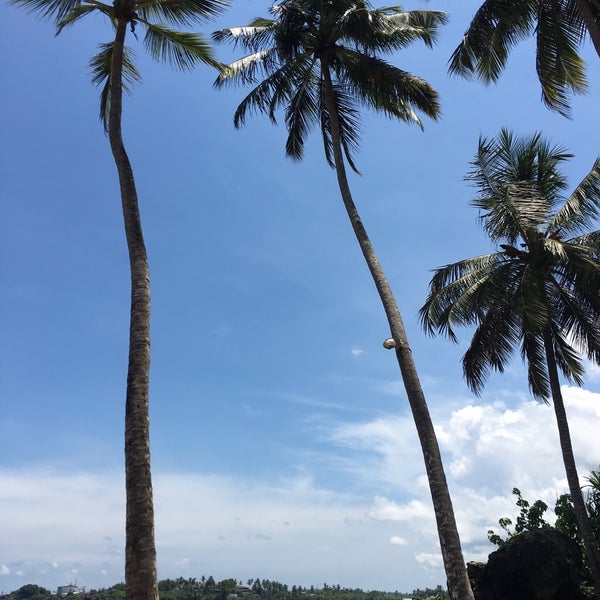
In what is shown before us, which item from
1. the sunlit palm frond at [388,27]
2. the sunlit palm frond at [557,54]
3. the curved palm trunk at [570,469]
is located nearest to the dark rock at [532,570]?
the curved palm trunk at [570,469]

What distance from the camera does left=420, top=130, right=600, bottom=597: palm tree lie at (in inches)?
651

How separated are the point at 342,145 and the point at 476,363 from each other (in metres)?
7.96

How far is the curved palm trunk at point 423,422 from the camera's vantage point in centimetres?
929

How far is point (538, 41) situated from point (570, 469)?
453 inches

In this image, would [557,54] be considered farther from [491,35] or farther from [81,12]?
[81,12]

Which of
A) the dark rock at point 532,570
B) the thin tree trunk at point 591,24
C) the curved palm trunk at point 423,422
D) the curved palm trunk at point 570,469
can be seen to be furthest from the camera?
the dark rock at point 532,570

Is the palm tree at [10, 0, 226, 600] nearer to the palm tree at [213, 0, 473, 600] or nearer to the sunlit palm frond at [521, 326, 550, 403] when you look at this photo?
the palm tree at [213, 0, 473, 600]

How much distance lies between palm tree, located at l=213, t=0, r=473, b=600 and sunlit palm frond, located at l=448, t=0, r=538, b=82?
100 inches

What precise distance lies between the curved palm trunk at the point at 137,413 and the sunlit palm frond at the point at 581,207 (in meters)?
13.3

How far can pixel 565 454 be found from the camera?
1700 centimetres

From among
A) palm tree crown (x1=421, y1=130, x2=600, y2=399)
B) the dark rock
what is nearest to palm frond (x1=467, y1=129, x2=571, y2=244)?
palm tree crown (x1=421, y1=130, x2=600, y2=399)

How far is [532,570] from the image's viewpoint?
1662 centimetres

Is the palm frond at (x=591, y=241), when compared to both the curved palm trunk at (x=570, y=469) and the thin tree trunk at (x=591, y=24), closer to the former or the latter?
the curved palm trunk at (x=570, y=469)

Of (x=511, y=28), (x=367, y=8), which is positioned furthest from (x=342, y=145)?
(x=511, y=28)
